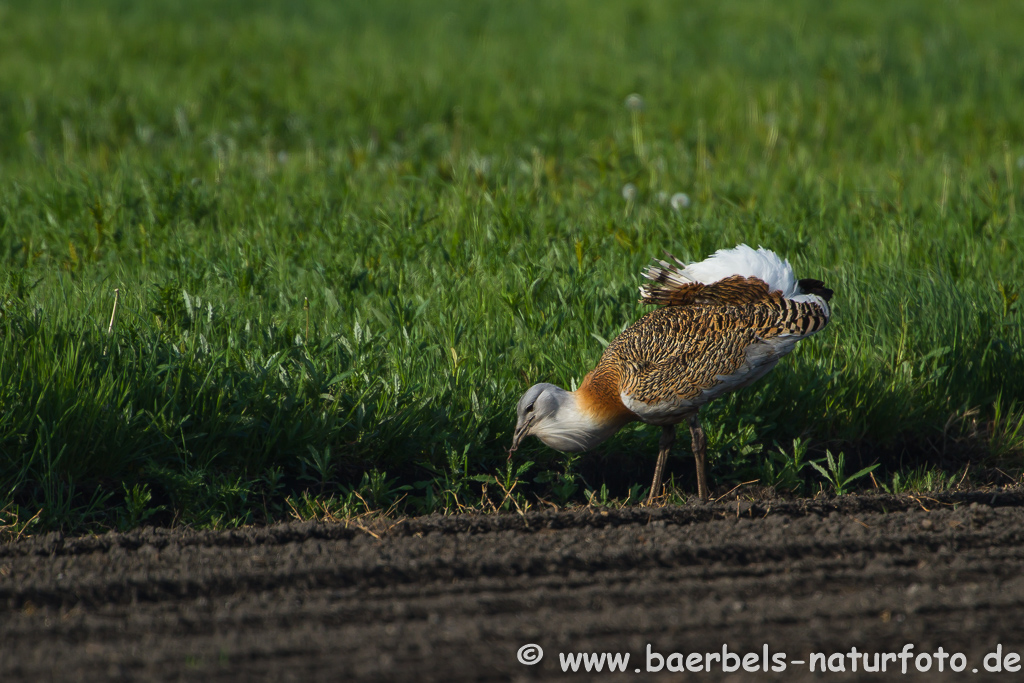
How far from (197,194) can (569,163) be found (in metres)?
2.75

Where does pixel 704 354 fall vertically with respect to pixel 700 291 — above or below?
below

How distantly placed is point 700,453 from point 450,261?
2.07 meters

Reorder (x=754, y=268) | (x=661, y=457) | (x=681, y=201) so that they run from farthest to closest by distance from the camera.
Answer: (x=681, y=201) < (x=754, y=268) < (x=661, y=457)

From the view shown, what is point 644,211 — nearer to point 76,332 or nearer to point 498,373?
point 498,373

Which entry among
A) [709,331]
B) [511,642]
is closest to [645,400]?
[709,331]

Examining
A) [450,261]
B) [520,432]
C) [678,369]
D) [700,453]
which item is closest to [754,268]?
[678,369]

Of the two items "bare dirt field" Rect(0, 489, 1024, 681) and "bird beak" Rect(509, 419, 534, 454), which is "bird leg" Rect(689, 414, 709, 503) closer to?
"bare dirt field" Rect(0, 489, 1024, 681)

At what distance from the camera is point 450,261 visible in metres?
5.50

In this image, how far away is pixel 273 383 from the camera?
13.7 feet

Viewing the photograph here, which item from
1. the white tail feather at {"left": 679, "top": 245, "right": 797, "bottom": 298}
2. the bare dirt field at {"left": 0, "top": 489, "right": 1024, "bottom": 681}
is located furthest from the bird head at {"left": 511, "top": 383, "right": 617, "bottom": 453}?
the white tail feather at {"left": 679, "top": 245, "right": 797, "bottom": 298}

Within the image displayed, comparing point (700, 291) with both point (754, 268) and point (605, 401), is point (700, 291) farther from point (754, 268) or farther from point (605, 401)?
point (605, 401)

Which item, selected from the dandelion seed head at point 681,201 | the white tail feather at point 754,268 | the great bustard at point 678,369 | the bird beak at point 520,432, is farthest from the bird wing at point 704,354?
the dandelion seed head at point 681,201

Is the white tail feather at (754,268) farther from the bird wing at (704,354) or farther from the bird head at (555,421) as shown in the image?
the bird head at (555,421)

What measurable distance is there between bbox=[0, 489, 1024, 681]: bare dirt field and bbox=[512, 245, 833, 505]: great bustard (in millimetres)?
418
